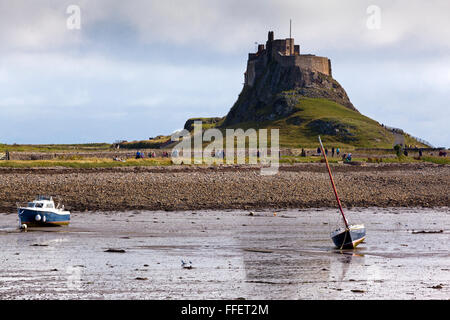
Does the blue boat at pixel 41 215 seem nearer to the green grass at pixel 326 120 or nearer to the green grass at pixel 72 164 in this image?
the green grass at pixel 72 164

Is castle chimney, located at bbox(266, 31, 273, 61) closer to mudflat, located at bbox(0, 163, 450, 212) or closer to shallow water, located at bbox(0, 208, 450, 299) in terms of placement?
mudflat, located at bbox(0, 163, 450, 212)

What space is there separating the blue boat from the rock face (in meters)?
126

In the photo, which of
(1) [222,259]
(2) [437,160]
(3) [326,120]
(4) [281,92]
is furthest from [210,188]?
(4) [281,92]

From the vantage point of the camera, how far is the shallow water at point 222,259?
2330 cm

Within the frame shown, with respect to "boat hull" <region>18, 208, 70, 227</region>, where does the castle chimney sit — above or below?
above

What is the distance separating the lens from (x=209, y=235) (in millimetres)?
37094

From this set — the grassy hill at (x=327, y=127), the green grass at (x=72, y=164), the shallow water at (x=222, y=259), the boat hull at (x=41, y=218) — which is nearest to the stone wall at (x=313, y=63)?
the grassy hill at (x=327, y=127)

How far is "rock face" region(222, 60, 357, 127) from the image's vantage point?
16912 cm

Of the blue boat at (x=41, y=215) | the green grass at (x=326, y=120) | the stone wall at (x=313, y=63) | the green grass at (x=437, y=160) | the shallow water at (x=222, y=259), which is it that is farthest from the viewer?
the stone wall at (x=313, y=63)

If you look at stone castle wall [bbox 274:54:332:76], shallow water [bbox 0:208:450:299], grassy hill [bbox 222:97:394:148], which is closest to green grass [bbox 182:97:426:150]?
grassy hill [bbox 222:97:394:148]

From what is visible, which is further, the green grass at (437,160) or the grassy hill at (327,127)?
the grassy hill at (327,127)

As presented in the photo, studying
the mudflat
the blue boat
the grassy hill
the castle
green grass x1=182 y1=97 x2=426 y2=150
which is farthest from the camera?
the castle

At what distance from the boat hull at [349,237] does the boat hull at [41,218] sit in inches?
659

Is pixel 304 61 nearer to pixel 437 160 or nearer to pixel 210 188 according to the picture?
pixel 437 160
